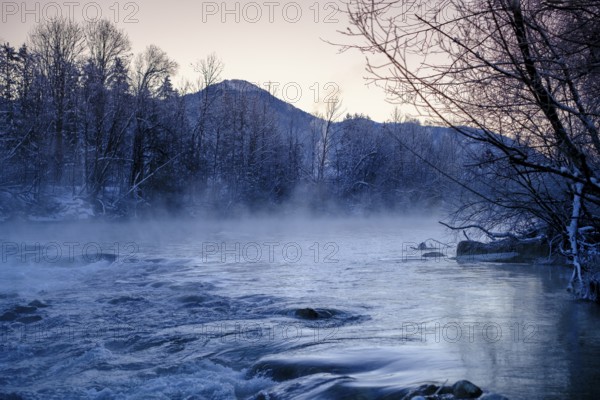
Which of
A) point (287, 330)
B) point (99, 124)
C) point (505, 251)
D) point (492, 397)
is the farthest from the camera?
point (99, 124)

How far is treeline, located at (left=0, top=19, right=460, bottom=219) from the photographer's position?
34.5m

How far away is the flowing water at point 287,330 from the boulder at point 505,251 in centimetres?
119

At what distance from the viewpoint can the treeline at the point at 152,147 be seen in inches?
1359

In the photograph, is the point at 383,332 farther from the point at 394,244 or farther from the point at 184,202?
the point at 184,202

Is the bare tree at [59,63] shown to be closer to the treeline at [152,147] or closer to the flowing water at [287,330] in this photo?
the treeline at [152,147]

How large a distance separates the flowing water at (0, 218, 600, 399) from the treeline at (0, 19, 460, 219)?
17.0 m

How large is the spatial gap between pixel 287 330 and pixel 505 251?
10.7 metres

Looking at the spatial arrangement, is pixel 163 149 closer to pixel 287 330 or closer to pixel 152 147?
pixel 152 147

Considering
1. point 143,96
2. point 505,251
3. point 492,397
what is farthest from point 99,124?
point 492,397

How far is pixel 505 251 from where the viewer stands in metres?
16.7

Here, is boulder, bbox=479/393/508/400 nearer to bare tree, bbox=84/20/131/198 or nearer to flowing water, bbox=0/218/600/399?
flowing water, bbox=0/218/600/399

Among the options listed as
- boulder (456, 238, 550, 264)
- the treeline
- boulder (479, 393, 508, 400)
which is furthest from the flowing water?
the treeline

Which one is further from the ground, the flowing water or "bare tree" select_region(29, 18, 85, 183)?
"bare tree" select_region(29, 18, 85, 183)

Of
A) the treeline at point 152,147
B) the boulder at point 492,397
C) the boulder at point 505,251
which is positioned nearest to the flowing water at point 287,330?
the boulder at point 492,397
